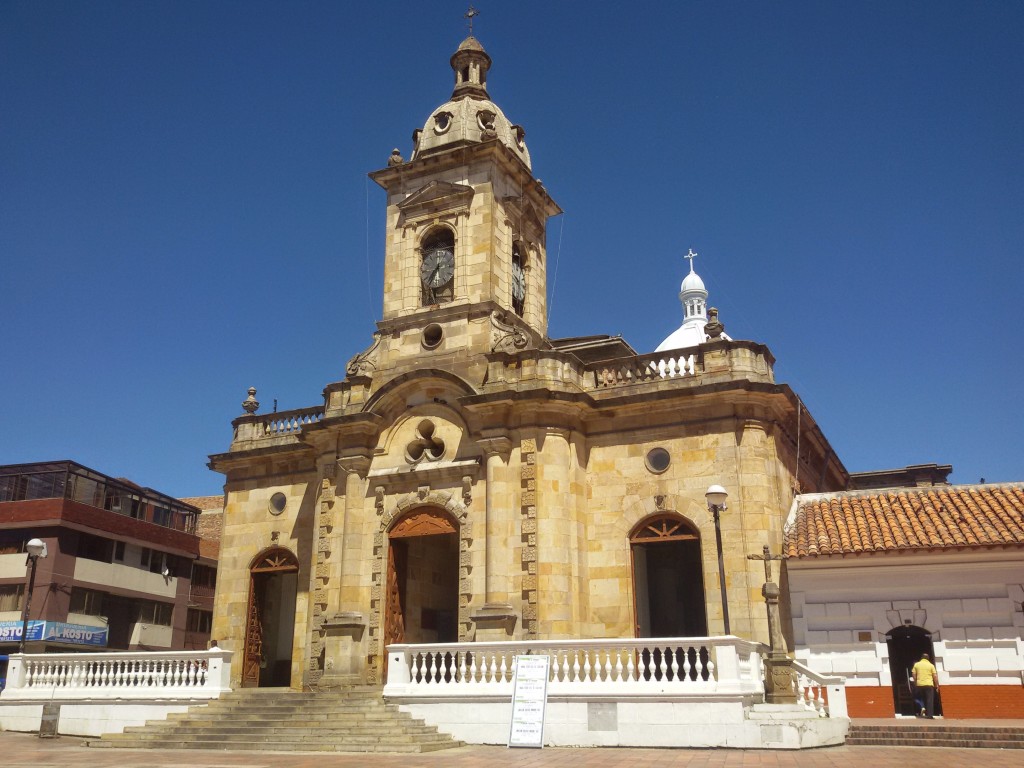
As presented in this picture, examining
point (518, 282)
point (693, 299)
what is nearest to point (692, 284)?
point (693, 299)

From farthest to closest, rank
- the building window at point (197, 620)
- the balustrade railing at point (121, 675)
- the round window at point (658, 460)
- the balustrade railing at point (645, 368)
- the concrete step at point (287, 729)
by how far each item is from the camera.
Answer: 1. the building window at point (197, 620)
2. the balustrade railing at point (645, 368)
3. the round window at point (658, 460)
4. the balustrade railing at point (121, 675)
5. the concrete step at point (287, 729)

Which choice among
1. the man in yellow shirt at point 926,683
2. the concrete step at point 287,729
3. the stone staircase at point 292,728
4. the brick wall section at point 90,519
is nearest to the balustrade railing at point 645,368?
the man in yellow shirt at point 926,683

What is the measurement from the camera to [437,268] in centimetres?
2683

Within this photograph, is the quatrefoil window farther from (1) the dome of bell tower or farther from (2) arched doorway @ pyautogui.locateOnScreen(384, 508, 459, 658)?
(1) the dome of bell tower

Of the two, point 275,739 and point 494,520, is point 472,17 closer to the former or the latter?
point 494,520

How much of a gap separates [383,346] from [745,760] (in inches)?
610

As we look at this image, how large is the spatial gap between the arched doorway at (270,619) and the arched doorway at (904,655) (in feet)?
50.2

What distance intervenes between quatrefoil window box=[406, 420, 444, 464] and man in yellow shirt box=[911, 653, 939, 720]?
38.9 ft

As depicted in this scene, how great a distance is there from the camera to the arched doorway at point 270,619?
2647cm

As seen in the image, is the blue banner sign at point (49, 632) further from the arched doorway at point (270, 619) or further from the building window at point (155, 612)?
the arched doorway at point (270, 619)

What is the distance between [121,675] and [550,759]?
39.5 feet

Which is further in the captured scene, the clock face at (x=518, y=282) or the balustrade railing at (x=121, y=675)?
the clock face at (x=518, y=282)

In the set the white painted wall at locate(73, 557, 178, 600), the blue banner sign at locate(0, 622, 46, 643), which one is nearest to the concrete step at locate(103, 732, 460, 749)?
the blue banner sign at locate(0, 622, 46, 643)

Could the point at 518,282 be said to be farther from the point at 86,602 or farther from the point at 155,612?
the point at 155,612
